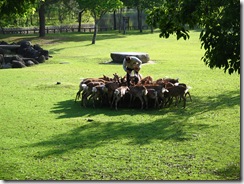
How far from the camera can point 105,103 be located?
1368 cm

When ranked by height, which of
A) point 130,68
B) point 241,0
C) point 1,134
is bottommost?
point 1,134

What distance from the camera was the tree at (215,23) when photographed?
7.36 metres

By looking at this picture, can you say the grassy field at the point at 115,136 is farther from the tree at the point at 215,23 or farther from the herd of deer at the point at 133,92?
the tree at the point at 215,23

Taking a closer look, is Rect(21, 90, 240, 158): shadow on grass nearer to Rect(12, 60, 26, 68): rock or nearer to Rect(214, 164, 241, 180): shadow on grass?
Rect(214, 164, 241, 180): shadow on grass

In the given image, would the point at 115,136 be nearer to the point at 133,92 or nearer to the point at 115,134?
the point at 115,134

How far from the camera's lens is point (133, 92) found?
1295cm

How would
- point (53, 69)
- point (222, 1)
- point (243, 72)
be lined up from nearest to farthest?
point (243, 72), point (222, 1), point (53, 69)

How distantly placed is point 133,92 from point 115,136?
2.81m

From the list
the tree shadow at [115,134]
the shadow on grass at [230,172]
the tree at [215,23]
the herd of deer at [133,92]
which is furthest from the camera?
the herd of deer at [133,92]

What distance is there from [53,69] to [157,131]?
40.8ft

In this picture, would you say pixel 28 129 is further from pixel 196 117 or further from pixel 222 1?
pixel 222 1

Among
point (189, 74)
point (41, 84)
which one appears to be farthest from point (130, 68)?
point (189, 74)

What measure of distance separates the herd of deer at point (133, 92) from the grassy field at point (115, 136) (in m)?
0.32

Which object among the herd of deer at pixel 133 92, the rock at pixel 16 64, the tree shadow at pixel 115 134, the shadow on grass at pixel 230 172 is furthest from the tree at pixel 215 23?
the rock at pixel 16 64
